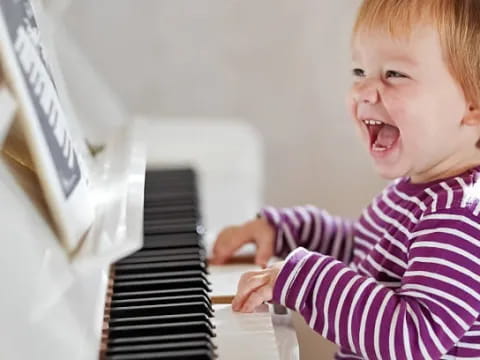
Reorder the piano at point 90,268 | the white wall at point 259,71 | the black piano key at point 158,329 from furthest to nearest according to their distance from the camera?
1. the white wall at point 259,71
2. the black piano key at point 158,329
3. the piano at point 90,268

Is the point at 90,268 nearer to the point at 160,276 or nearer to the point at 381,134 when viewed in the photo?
the point at 160,276

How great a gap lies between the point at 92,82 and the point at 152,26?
303 mm

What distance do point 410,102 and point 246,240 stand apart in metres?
0.41

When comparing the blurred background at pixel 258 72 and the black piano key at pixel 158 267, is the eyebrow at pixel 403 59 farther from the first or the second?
the blurred background at pixel 258 72

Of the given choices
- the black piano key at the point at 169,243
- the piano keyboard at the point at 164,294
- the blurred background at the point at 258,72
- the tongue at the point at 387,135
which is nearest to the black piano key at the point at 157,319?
the piano keyboard at the point at 164,294

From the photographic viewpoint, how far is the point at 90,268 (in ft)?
3.31

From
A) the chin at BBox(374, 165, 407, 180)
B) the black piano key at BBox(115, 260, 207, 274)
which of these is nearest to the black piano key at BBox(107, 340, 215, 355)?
the black piano key at BBox(115, 260, 207, 274)

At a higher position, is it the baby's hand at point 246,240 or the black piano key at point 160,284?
the black piano key at point 160,284

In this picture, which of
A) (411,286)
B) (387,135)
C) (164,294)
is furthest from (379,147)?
(164,294)

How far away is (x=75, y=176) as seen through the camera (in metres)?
1.08

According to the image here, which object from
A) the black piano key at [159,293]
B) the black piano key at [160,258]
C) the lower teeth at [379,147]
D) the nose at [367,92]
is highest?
the nose at [367,92]

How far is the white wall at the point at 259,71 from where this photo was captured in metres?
2.12

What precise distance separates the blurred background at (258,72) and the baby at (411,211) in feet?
2.90

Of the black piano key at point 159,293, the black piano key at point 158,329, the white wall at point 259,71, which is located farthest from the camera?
the white wall at point 259,71
